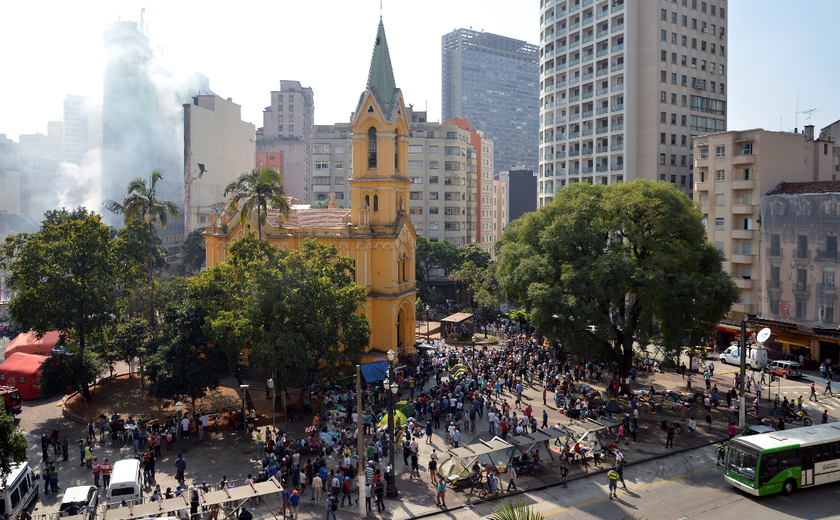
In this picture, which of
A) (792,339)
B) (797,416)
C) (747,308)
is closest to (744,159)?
(747,308)

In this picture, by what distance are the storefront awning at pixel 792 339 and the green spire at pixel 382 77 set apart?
33.3 m

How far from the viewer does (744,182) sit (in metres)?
48.3

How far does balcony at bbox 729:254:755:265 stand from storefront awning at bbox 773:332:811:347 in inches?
248

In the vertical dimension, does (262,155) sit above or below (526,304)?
above

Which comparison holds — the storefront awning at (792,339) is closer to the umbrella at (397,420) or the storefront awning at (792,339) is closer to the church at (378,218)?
the church at (378,218)

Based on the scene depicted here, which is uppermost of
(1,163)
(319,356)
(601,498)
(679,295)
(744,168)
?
(1,163)

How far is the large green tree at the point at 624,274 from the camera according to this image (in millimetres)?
32000

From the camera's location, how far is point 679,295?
3194cm

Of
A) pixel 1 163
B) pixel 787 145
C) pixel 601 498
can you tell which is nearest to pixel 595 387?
pixel 601 498

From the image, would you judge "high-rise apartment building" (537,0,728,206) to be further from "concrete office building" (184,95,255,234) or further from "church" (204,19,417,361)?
"concrete office building" (184,95,255,234)

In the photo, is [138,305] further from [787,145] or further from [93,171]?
[93,171]

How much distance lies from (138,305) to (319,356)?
1925 centimetres

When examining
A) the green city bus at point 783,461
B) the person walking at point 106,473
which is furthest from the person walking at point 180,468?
the green city bus at point 783,461

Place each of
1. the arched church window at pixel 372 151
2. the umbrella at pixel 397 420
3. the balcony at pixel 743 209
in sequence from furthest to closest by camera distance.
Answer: the balcony at pixel 743 209, the arched church window at pixel 372 151, the umbrella at pixel 397 420
